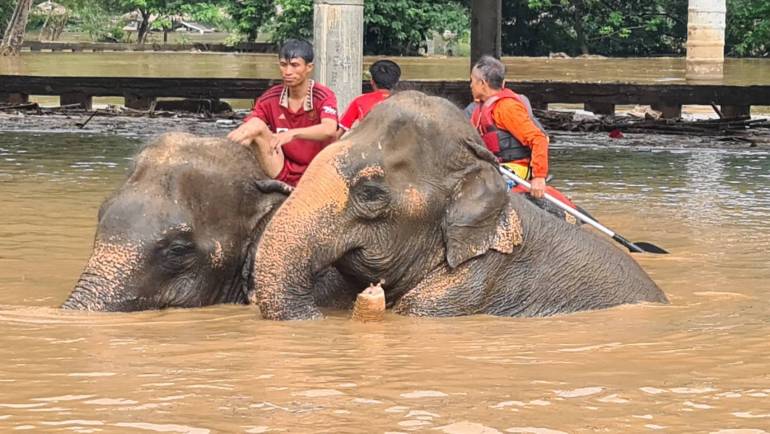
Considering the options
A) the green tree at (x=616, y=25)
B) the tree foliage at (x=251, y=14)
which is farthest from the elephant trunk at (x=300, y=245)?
the tree foliage at (x=251, y=14)

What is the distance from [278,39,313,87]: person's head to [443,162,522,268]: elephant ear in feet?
3.97

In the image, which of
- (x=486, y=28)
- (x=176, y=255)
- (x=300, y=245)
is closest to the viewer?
(x=300, y=245)

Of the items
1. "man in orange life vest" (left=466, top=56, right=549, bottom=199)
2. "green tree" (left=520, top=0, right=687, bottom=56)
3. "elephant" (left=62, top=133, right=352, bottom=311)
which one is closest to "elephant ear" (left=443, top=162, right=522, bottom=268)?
"elephant" (left=62, top=133, right=352, bottom=311)

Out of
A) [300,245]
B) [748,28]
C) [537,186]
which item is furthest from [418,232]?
[748,28]

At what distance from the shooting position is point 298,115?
7766mm

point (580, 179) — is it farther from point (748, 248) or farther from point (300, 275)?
point (300, 275)

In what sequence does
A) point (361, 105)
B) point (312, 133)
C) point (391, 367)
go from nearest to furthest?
point (391, 367) → point (312, 133) → point (361, 105)

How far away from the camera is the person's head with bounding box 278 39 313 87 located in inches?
300

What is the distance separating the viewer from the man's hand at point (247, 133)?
23.7 feet

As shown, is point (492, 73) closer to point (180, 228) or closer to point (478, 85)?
point (478, 85)

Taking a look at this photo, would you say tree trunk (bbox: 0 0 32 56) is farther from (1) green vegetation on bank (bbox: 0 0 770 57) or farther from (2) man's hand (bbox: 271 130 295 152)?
(2) man's hand (bbox: 271 130 295 152)

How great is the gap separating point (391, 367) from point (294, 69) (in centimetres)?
210

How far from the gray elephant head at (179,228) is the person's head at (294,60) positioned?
1.77ft

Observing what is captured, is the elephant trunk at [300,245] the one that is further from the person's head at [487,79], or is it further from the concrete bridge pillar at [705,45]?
the concrete bridge pillar at [705,45]
